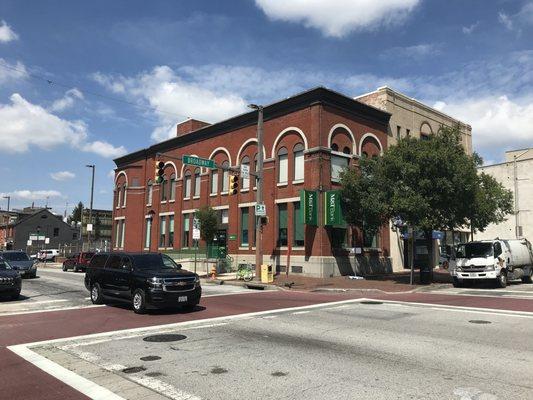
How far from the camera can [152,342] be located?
32.4 feet

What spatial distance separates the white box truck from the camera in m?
23.3

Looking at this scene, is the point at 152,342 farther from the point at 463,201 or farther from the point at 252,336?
the point at 463,201

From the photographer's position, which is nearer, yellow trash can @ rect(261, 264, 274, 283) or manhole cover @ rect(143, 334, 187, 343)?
manhole cover @ rect(143, 334, 187, 343)

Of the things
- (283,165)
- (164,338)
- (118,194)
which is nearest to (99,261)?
(164,338)

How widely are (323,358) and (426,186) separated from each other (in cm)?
1677

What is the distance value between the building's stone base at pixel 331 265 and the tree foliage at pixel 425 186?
3549 millimetres

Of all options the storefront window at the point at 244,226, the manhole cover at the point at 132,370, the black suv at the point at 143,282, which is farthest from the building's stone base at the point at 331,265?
the manhole cover at the point at 132,370

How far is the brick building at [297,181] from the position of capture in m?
29.0

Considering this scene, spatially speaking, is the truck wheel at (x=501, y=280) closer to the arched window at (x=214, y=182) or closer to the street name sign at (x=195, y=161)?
the street name sign at (x=195, y=161)

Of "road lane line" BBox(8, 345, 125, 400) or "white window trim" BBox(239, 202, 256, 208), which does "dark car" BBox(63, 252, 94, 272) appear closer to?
"white window trim" BBox(239, 202, 256, 208)

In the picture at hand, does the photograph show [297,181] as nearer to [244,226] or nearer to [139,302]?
[244,226]

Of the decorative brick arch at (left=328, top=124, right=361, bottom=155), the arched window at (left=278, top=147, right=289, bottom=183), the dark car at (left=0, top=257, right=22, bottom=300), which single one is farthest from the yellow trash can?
the dark car at (left=0, top=257, right=22, bottom=300)

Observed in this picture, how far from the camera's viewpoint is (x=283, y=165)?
3222 cm

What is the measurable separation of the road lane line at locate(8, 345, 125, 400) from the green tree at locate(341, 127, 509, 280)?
17858mm
